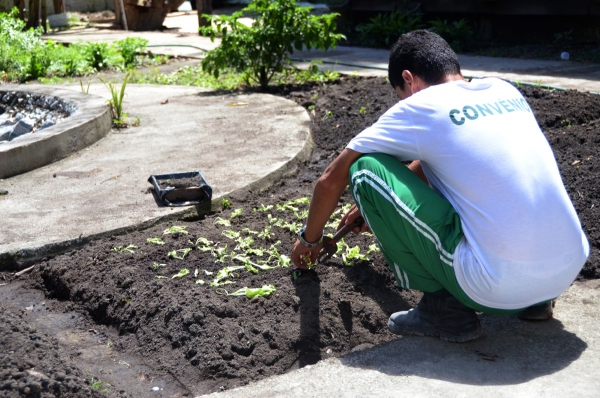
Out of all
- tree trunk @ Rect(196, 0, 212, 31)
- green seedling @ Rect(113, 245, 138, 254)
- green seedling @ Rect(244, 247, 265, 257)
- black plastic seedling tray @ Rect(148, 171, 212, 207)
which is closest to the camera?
green seedling @ Rect(244, 247, 265, 257)

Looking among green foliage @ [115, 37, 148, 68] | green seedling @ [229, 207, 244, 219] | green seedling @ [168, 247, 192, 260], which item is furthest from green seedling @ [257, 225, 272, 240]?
green foliage @ [115, 37, 148, 68]

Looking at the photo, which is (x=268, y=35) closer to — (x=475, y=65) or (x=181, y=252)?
(x=475, y=65)

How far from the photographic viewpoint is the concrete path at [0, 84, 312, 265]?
13.4ft

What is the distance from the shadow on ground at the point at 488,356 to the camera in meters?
2.61

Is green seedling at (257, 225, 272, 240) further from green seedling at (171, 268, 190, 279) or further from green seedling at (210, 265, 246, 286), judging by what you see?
green seedling at (171, 268, 190, 279)

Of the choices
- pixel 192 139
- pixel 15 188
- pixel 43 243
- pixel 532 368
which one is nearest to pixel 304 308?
pixel 532 368

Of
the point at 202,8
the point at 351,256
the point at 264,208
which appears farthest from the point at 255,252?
the point at 202,8

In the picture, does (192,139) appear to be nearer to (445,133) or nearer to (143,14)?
(445,133)

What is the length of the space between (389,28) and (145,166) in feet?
21.4

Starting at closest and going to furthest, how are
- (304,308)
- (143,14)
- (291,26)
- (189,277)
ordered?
(304,308) < (189,277) < (291,26) < (143,14)

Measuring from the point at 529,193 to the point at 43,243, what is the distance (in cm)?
256

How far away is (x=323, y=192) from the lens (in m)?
2.88

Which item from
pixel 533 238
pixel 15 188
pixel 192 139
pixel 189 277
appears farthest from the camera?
pixel 192 139

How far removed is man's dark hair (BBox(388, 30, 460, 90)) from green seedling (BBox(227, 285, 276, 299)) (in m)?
1.14
